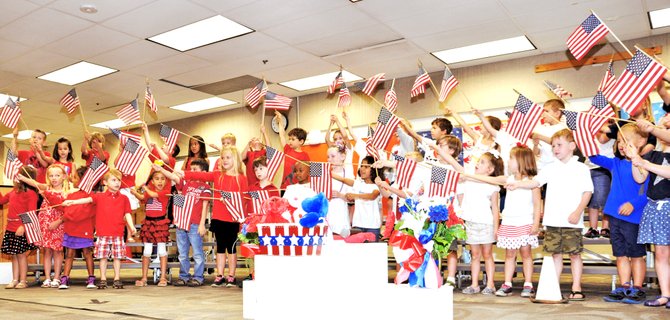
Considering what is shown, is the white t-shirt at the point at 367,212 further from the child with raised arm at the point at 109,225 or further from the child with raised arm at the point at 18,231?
the child with raised arm at the point at 18,231

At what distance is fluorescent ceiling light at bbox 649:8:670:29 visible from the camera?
23.1 ft

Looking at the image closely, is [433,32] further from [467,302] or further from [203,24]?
[467,302]

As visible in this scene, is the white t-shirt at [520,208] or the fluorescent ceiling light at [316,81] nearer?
the white t-shirt at [520,208]

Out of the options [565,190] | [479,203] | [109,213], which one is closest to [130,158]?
[109,213]

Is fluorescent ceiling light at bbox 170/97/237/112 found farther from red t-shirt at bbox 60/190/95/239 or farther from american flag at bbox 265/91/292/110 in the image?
red t-shirt at bbox 60/190/95/239

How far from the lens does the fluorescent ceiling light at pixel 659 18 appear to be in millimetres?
7052

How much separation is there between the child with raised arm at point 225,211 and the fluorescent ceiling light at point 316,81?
3.61 metres

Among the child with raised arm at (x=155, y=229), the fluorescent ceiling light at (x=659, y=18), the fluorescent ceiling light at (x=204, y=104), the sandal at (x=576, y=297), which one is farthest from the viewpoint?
the fluorescent ceiling light at (x=204, y=104)

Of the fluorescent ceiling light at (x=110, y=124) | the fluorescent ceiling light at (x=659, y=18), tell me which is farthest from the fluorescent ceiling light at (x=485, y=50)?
the fluorescent ceiling light at (x=110, y=124)

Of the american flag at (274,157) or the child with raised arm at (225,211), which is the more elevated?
the american flag at (274,157)

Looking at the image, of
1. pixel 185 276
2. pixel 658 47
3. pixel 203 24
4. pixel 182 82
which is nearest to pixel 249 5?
pixel 203 24

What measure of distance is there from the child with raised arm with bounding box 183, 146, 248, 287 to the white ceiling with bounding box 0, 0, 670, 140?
182 cm

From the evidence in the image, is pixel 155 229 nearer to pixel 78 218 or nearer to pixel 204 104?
pixel 78 218

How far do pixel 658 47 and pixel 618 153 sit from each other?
3917 mm
